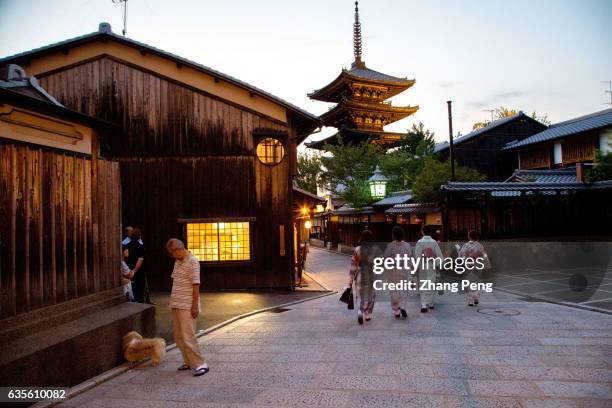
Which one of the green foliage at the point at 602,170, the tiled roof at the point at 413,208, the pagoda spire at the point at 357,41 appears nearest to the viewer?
the green foliage at the point at 602,170

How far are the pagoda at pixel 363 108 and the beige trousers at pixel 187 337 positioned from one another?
33.7 meters

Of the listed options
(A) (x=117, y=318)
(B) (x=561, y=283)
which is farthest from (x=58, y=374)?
(B) (x=561, y=283)

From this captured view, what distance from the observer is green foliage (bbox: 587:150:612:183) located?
20.1 metres

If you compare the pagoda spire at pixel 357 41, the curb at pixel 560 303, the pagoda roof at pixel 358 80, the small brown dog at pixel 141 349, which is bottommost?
the curb at pixel 560 303

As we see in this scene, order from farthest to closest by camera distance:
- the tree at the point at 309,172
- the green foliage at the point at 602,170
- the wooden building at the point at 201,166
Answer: the tree at the point at 309,172, the green foliage at the point at 602,170, the wooden building at the point at 201,166

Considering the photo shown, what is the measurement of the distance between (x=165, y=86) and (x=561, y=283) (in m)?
15.2

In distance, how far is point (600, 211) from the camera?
65.6 feet

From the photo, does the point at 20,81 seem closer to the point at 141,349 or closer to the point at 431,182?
the point at 141,349

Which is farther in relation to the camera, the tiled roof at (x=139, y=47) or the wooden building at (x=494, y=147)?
the wooden building at (x=494, y=147)

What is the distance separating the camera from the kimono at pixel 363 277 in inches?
372

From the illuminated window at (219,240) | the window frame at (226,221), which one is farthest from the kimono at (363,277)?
the illuminated window at (219,240)

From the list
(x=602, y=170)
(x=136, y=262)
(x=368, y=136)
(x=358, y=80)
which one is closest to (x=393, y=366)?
(x=136, y=262)

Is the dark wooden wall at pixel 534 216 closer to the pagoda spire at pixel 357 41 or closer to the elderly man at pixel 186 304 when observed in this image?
the elderly man at pixel 186 304

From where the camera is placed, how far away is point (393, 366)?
6285 mm
